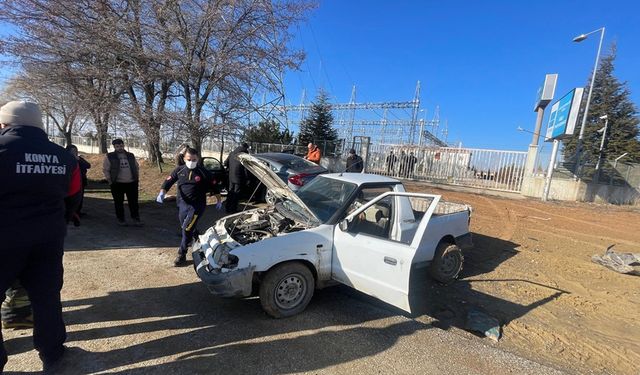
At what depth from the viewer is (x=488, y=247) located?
734 centimetres

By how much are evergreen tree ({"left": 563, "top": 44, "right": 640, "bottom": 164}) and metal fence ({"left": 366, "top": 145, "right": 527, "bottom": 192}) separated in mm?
10084

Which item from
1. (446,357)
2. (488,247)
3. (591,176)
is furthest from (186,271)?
(591,176)

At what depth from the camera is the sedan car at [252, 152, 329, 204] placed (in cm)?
870

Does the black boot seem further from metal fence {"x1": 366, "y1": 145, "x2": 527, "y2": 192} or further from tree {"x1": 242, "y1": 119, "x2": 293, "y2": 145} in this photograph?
metal fence {"x1": 366, "y1": 145, "x2": 527, "y2": 192}

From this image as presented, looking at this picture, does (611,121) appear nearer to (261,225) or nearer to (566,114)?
(566,114)

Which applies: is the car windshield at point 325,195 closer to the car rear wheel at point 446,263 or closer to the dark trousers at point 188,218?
the dark trousers at point 188,218

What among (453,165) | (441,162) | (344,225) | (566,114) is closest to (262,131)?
(441,162)

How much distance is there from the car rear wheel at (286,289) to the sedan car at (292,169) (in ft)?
15.4

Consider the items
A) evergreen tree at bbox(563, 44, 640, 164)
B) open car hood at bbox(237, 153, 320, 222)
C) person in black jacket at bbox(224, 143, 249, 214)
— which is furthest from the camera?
evergreen tree at bbox(563, 44, 640, 164)

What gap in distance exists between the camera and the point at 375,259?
3.63m

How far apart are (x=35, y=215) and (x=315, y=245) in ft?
8.03

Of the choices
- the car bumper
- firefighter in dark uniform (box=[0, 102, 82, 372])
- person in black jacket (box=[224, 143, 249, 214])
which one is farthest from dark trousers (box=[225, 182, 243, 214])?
firefighter in dark uniform (box=[0, 102, 82, 372])

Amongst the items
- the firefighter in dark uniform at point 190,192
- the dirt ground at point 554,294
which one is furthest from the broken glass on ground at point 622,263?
the firefighter in dark uniform at point 190,192

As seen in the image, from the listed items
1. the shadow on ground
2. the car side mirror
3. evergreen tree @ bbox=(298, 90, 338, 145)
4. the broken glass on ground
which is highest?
evergreen tree @ bbox=(298, 90, 338, 145)
